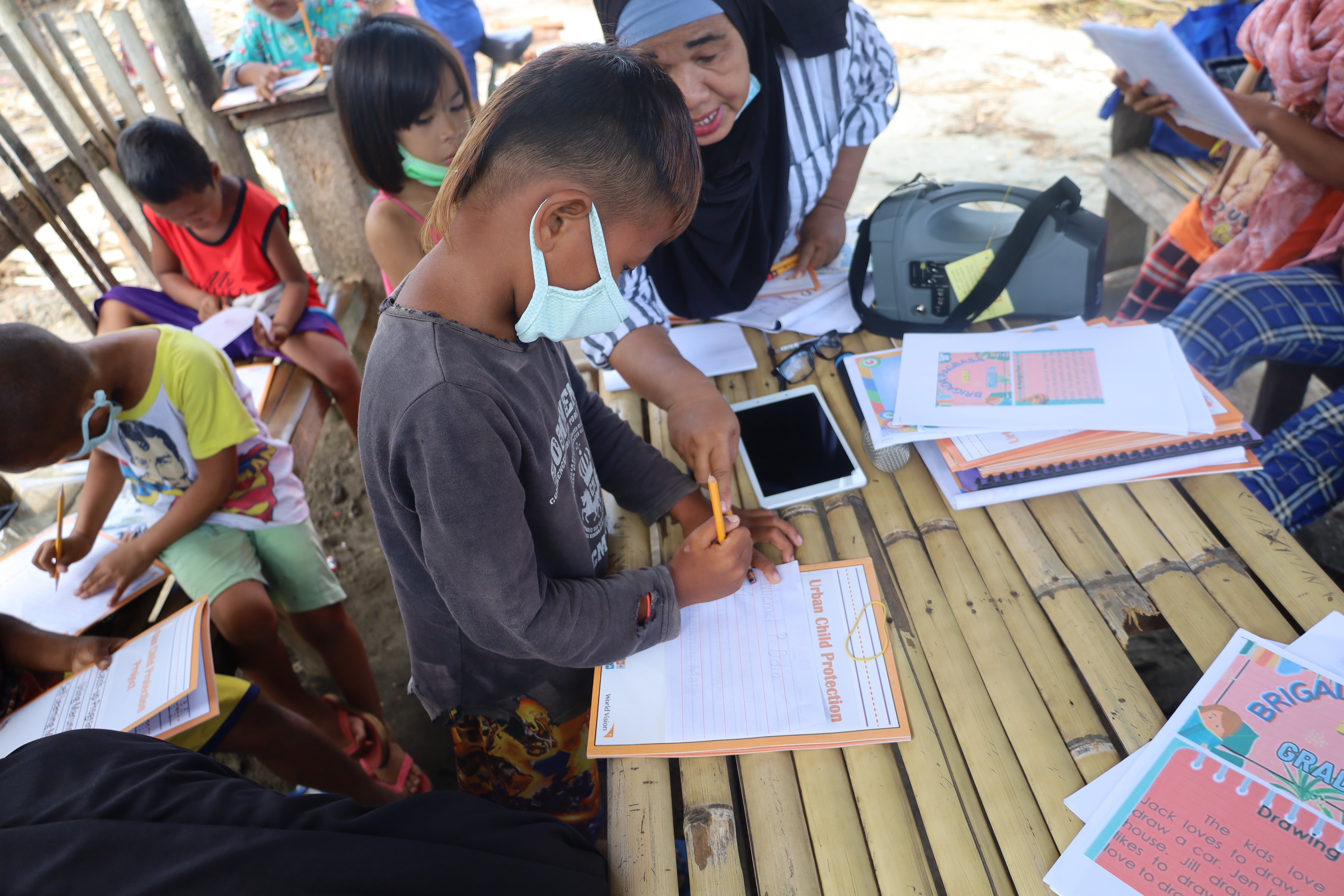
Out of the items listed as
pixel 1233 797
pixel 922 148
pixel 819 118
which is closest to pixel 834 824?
pixel 1233 797

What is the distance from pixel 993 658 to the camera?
0.93m

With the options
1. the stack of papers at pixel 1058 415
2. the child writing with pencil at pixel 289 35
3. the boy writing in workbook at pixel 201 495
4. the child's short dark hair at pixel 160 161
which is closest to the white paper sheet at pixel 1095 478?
the stack of papers at pixel 1058 415

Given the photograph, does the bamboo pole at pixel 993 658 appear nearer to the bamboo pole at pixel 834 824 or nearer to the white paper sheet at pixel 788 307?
the bamboo pole at pixel 834 824

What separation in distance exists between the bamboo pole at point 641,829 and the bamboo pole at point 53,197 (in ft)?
7.95

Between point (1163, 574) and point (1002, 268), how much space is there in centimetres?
64

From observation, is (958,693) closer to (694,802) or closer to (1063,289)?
(694,802)

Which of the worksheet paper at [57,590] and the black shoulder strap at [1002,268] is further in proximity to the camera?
the worksheet paper at [57,590]

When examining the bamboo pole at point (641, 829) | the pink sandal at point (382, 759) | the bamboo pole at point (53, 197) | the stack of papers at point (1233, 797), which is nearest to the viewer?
the stack of papers at point (1233, 797)

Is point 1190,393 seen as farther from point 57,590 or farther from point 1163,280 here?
point 57,590

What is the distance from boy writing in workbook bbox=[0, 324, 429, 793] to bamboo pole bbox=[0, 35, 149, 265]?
1171 mm

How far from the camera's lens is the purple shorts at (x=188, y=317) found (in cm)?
229

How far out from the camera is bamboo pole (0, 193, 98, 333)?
2117mm

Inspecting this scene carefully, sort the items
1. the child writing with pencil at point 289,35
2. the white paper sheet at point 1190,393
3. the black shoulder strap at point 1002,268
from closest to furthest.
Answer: the white paper sheet at point 1190,393, the black shoulder strap at point 1002,268, the child writing with pencil at point 289,35

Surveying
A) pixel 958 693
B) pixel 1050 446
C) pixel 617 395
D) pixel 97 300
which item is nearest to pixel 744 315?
pixel 617 395
